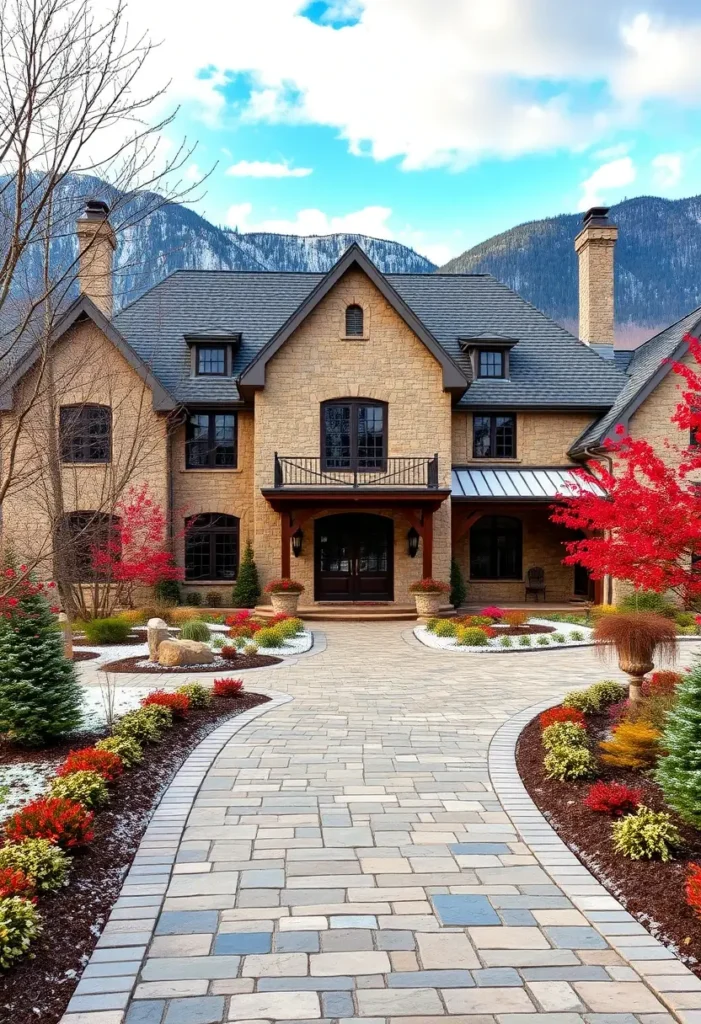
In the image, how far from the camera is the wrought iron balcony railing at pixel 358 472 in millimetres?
20953

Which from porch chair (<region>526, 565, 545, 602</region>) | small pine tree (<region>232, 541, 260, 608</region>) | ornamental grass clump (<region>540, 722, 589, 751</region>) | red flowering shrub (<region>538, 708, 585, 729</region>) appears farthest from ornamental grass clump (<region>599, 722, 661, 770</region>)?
porch chair (<region>526, 565, 545, 602</region>)

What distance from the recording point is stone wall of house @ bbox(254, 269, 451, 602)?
69.1 feet

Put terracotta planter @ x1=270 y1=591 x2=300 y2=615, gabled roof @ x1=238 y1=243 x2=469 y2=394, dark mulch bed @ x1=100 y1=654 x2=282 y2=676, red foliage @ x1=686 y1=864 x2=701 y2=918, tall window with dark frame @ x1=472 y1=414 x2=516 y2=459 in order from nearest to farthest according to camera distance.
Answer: red foliage @ x1=686 y1=864 x2=701 y2=918, dark mulch bed @ x1=100 y1=654 x2=282 y2=676, terracotta planter @ x1=270 y1=591 x2=300 y2=615, gabled roof @ x1=238 y1=243 x2=469 y2=394, tall window with dark frame @ x1=472 y1=414 x2=516 y2=459

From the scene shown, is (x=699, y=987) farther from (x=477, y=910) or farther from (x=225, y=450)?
(x=225, y=450)

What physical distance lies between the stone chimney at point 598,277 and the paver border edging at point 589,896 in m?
21.7

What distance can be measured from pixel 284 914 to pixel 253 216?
6.84 meters

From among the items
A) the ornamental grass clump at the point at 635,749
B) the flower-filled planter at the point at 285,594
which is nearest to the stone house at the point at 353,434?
the flower-filled planter at the point at 285,594

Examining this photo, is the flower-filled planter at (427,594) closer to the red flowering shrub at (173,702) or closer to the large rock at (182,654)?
the large rock at (182,654)

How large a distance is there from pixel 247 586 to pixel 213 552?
1958 millimetres

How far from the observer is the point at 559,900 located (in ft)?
14.1

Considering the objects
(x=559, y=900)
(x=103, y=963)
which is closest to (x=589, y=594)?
(x=559, y=900)

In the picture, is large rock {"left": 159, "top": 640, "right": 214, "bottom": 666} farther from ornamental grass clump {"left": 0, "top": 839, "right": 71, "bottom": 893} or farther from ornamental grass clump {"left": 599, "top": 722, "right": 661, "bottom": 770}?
ornamental grass clump {"left": 0, "top": 839, "right": 71, "bottom": 893}

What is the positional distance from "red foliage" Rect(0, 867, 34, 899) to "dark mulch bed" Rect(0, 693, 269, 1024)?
7.7 inches

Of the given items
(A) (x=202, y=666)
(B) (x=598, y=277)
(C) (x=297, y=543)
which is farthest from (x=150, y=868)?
(B) (x=598, y=277)
